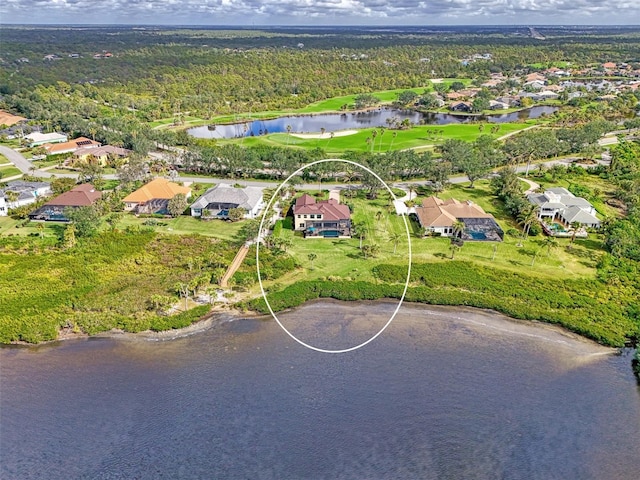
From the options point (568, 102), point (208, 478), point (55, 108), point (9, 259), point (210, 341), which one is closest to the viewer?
point (208, 478)

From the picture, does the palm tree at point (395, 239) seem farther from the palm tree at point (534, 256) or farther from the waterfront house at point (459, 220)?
the palm tree at point (534, 256)

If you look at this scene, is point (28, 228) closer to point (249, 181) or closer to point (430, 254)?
point (249, 181)

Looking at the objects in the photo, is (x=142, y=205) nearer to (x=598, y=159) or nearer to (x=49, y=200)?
(x=49, y=200)

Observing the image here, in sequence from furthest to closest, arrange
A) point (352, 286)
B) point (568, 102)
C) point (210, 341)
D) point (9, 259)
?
point (568, 102), point (9, 259), point (352, 286), point (210, 341)

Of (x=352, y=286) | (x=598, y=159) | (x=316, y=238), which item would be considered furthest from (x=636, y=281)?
(x=598, y=159)

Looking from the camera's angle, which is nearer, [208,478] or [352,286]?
[208,478]

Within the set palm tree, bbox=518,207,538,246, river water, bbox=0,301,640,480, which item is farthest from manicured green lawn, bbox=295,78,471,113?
river water, bbox=0,301,640,480

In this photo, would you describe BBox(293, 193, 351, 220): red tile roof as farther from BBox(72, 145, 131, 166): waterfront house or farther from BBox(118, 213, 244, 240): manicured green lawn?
BBox(72, 145, 131, 166): waterfront house
